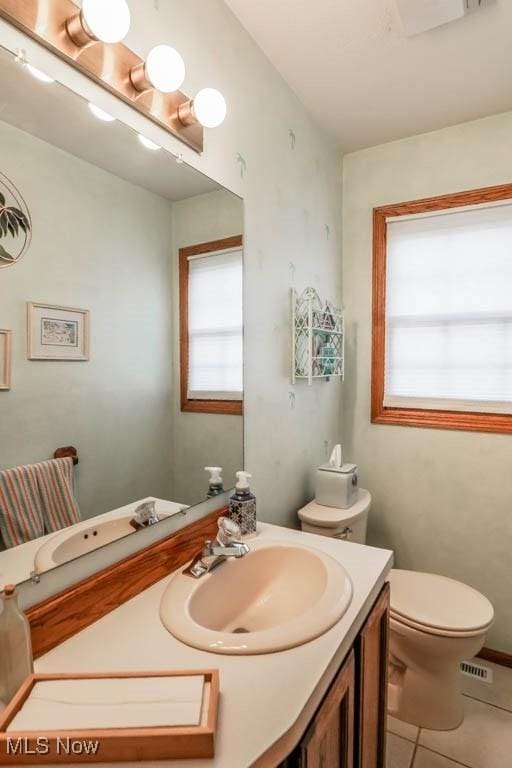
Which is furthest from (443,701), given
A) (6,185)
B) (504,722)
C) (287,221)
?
(6,185)

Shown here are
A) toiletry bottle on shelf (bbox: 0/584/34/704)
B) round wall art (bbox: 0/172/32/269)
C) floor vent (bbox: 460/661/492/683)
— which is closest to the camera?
toiletry bottle on shelf (bbox: 0/584/34/704)

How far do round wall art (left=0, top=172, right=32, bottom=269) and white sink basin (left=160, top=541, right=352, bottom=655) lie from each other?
776 millimetres

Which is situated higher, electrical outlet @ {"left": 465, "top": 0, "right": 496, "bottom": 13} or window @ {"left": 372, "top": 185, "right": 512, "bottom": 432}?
electrical outlet @ {"left": 465, "top": 0, "right": 496, "bottom": 13}

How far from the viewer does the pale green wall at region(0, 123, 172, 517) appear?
0.83 m

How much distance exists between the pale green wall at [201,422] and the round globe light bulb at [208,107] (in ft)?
0.63

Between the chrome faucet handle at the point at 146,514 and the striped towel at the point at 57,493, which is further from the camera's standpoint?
the chrome faucet handle at the point at 146,514

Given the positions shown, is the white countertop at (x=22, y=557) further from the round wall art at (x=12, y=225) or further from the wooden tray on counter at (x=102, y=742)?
the round wall art at (x=12, y=225)

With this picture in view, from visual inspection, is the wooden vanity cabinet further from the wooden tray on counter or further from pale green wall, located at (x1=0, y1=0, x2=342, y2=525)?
pale green wall, located at (x1=0, y1=0, x2=342, y2=525)

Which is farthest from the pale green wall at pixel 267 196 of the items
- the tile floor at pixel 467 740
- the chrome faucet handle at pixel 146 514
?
the tile floor at pixel 467 740

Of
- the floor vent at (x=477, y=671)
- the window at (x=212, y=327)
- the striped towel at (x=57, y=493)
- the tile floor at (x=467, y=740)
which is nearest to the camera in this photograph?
the striped towel at (x=57, y=493)

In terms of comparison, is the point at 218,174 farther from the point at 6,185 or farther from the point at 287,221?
the point at 6,185

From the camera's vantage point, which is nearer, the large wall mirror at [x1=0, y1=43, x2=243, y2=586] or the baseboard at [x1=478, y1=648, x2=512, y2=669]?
the large wall mirror at [x1=0, y1=43, x2=243, y2=586]

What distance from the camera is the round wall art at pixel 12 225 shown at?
0.78m

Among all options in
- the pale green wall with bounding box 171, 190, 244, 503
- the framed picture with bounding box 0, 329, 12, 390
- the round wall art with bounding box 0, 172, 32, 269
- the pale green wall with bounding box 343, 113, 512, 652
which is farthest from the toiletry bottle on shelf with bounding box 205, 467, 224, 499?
the pale green wall with bounding box 343, 113, 512, 652
